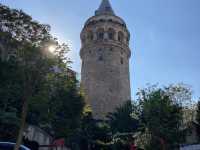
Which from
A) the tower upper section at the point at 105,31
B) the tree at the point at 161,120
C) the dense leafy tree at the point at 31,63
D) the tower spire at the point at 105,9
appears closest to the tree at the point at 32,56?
the dense leafy tree at the point at 31,63

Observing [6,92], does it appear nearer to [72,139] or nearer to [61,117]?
[61,117]

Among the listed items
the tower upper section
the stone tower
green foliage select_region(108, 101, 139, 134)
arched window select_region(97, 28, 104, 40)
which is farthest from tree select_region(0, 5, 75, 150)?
arched window select_region(97, 28, 104, 40)

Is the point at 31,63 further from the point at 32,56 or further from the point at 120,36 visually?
Result: the point at 120,36

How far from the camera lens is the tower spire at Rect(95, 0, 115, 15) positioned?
4822 cm

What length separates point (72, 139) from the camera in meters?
24.9

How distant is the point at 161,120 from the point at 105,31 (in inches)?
1038

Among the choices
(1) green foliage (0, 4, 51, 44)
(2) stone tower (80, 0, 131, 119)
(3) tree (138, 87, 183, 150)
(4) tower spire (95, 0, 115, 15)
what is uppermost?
(4) tower spire (95, 0, 115, 15)

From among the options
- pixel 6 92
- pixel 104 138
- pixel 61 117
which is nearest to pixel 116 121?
pixel 104 138

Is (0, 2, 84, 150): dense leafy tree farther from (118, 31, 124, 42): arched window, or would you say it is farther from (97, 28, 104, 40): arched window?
(118, 31, 124, 42): arched window

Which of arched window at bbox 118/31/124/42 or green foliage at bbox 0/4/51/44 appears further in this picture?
arched window at bbox 118/31/124/42

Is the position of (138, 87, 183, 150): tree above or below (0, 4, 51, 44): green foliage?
below

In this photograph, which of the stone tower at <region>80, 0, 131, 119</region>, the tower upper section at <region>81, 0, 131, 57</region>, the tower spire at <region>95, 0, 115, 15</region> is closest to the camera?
the stone tower at <region>80, 0, 131, 119</region>

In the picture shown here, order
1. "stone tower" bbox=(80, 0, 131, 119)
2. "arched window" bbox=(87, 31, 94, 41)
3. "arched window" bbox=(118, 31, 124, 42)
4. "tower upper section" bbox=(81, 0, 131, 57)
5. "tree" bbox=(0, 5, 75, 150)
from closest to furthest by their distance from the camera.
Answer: "tree" bbox=(0, 5, 75, 150)
"stone tower" bbox=(80, 0, 131, 119)
"tower upper section" bbox=(81, 0, 131, 57)
"arched window" bbox=(87, 31, 94, 41)
"arched window" bbox=(118, 31, 124, 42)

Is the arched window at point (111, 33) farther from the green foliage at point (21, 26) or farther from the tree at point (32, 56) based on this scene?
the tree at point (32, 56)
